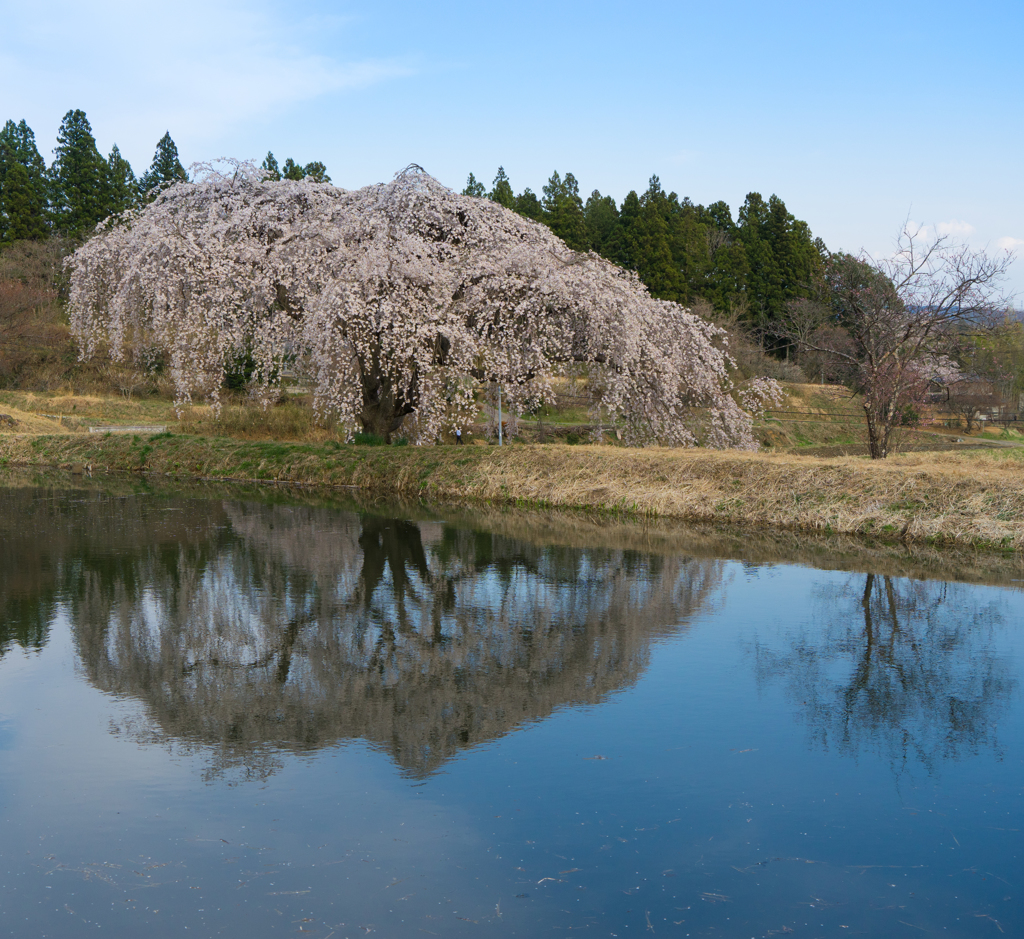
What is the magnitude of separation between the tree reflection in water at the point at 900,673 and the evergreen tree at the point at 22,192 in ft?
186

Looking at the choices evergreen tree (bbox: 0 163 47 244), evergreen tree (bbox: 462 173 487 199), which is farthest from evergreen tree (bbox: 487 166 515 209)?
evergreen tree (bbox: 0 163 47 244)

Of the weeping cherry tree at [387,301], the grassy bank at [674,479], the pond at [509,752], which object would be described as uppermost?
the weeping cherry tree at [387,301]

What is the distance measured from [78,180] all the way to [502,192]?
26.0 m

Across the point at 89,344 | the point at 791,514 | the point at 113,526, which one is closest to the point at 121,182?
the point at 89,344

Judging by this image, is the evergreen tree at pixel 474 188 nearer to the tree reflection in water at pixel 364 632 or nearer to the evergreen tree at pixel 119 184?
the evergreen tree at pixel 119 184

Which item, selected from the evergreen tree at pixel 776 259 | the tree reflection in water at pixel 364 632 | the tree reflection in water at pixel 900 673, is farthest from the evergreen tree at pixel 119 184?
Result: the tree reflection in water at pixel 900 673

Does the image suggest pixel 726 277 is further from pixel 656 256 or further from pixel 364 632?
pixel 364 632

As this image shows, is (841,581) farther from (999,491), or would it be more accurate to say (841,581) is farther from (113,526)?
(113,526)

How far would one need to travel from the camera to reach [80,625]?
905 centimetres

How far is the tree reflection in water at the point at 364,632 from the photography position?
21.6 ft

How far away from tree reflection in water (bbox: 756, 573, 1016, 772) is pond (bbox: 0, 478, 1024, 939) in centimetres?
4

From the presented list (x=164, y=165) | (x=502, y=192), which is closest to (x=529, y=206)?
(x=502, y=192)

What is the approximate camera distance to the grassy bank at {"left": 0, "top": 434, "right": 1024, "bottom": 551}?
14.1 meters

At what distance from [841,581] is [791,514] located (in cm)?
425
